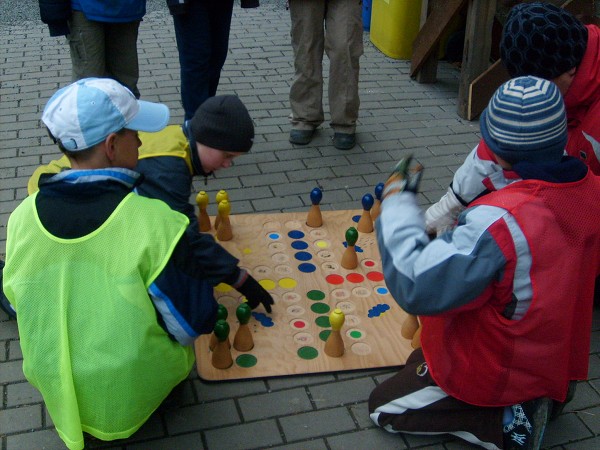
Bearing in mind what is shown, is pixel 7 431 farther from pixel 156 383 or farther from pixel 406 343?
pixel 406 343

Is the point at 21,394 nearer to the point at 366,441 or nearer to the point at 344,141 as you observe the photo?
the point at 366,441

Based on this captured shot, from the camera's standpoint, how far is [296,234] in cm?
416

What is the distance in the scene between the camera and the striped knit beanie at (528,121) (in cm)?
229

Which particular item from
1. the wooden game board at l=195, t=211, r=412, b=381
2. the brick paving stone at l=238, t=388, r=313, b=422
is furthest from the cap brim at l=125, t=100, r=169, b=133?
the brick paving stone at l=238, t=388, r=313, b=422

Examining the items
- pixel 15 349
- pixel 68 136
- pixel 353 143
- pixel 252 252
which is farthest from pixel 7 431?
pixel 353 143

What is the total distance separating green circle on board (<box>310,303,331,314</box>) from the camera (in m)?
3.57

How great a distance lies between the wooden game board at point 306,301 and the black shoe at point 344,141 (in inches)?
38.0

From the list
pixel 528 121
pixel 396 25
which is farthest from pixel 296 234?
pixel 396 25

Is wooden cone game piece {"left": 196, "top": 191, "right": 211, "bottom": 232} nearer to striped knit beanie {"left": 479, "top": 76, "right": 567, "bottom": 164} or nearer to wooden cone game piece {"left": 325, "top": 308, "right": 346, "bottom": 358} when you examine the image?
wooden cone game piece {"left": 325, "top": 308, "right": 346, "bottom": 358}

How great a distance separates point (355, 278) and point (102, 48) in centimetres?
246

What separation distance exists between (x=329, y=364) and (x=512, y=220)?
1.26 metres

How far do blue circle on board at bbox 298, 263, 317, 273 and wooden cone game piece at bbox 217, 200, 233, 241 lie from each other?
0.46 m

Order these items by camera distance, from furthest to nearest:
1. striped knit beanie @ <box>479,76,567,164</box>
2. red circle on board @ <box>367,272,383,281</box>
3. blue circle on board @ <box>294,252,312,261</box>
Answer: blue circle on board @ <box>294,252,312,261</box> → red circle on board @ <box>367,272,383,281</box> → striped knit beanie @ <box>479,76,567,164</box>

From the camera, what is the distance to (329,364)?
324cm
